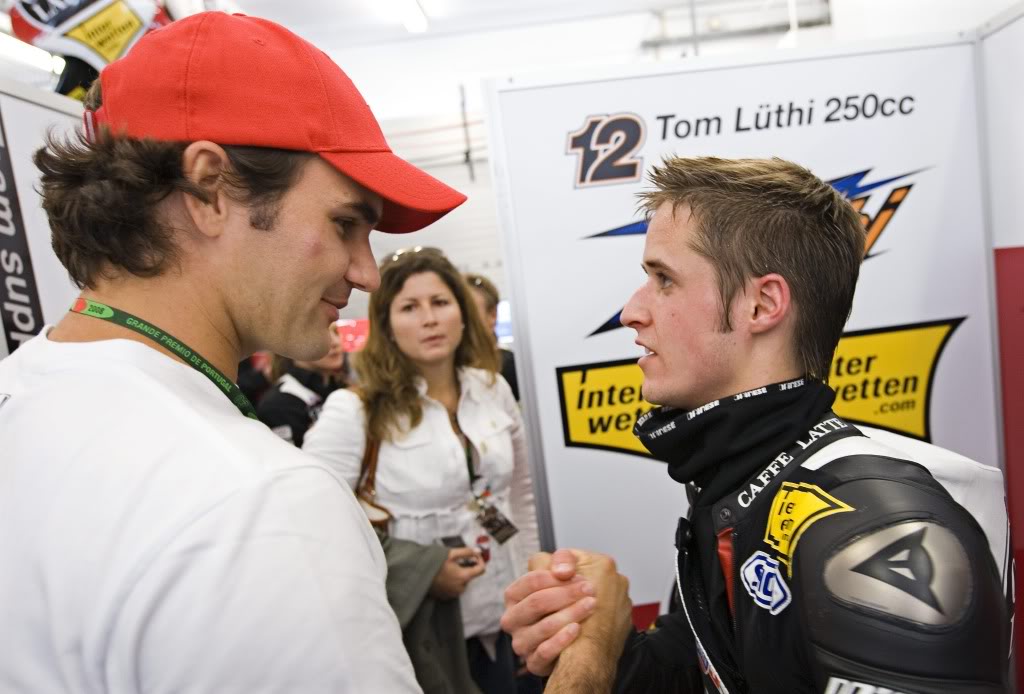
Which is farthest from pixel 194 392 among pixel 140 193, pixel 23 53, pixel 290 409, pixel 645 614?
pixel 23 53

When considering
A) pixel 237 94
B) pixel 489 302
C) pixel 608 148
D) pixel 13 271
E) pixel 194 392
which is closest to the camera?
pixel 194 392

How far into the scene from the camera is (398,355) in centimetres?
258

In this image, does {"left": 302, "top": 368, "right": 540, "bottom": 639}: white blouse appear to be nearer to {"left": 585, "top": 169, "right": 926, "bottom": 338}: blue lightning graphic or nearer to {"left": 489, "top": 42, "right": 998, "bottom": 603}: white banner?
{"left": 489, "top": 42, "right": 998, "bottom": 603}: white banner

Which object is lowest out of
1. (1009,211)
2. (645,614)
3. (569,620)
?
(645,614)

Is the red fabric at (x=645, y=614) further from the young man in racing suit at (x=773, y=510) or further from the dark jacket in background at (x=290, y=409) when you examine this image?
the dark jacket in background at (x=290, y=409)

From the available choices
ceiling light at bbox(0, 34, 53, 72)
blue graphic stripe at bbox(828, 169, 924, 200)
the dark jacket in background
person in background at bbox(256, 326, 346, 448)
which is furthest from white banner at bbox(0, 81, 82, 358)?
ceiling light at bbox(0, 34, 53, 72)

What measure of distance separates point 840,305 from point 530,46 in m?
7.20

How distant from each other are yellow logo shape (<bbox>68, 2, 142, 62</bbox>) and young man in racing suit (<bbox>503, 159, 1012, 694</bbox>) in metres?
1.48

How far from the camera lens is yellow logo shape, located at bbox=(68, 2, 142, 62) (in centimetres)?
192

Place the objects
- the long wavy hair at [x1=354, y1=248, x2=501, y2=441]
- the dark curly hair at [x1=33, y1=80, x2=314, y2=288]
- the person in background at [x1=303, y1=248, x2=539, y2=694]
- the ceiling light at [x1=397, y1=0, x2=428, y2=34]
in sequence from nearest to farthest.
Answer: the dark curly hair at [x1=33, y1=80, x2=314, y2=288] → the person in background at [x1=303, y1=248, x2=539, y2=694] → the long wavy hair at [x1=354, y1=248, x2=501, y2=441] → the ceiling light at [x1=397, y1=0, x2=428, y2=34]

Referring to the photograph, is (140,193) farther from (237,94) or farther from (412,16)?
(412,16)

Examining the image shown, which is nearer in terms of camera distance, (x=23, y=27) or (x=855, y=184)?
(x=23, y=27)

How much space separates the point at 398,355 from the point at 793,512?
176cm

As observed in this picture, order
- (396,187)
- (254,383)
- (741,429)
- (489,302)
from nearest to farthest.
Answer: (396,187)
(741,429)
(489,302)
(254,383)
